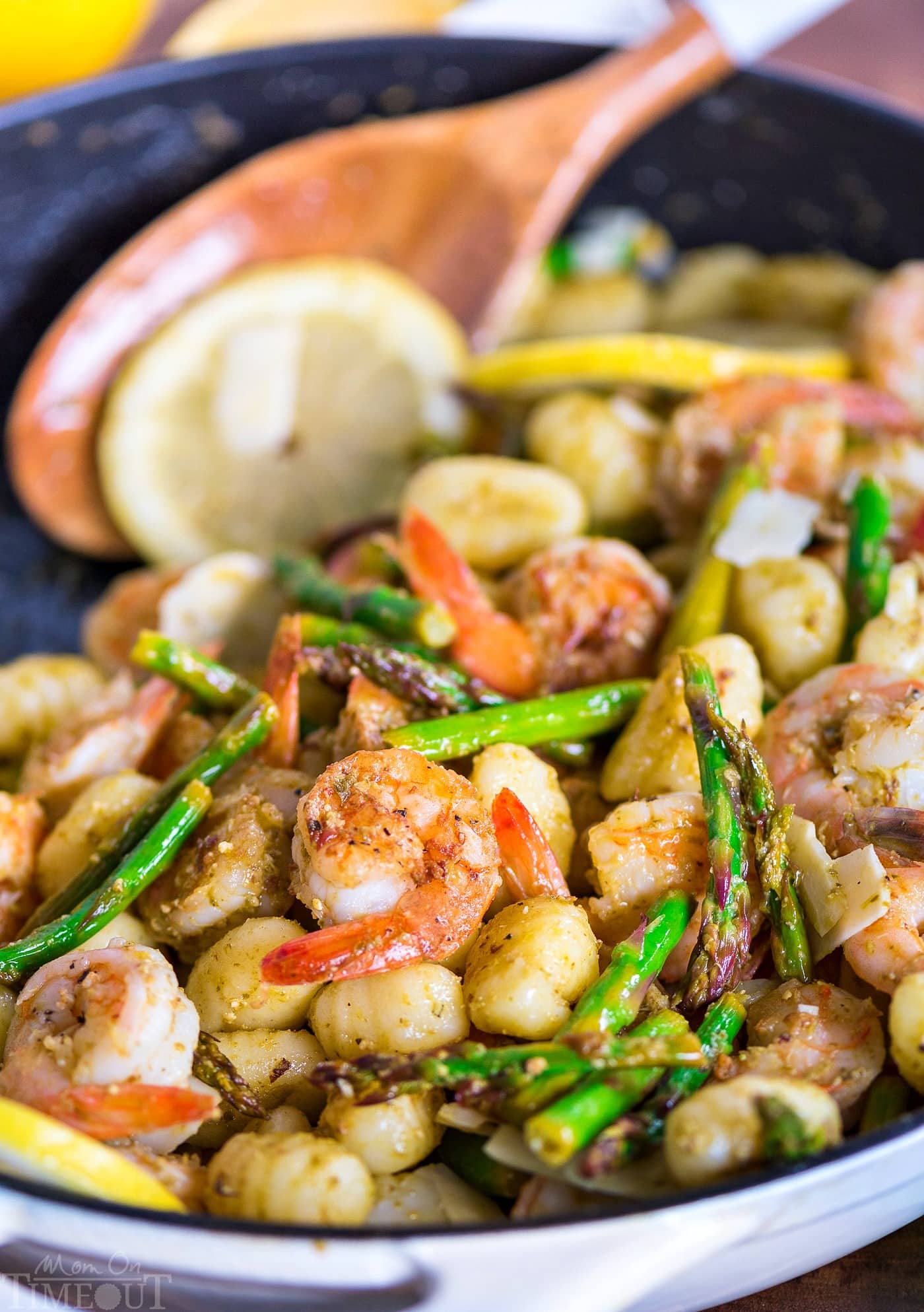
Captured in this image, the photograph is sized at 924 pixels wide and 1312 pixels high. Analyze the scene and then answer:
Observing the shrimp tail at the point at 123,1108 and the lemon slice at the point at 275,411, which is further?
the lemon slice at the point at 275,411

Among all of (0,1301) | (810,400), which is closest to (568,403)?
(810,400)

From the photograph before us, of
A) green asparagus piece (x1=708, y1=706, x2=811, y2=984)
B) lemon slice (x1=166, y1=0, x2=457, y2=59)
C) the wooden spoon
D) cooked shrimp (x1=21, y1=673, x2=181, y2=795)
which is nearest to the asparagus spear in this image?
green asparagus piece (x1=708, y1=706, x2=811, y2=984)

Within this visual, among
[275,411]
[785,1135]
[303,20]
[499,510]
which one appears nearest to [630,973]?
[785,1135]

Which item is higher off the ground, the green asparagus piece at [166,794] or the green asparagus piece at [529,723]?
the green asparagus piece at [166,794]

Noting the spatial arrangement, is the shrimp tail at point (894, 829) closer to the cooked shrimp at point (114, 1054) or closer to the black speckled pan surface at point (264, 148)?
the cooked shrimp at point (114, 1054)

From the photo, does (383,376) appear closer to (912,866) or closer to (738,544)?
(738,544)

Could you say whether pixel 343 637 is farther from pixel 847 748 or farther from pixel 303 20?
pixel 303 20

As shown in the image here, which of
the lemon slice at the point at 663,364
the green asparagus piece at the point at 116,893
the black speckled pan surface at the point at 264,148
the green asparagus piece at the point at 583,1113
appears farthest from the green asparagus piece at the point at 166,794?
the black speckled pan surface at the point at 264,148
